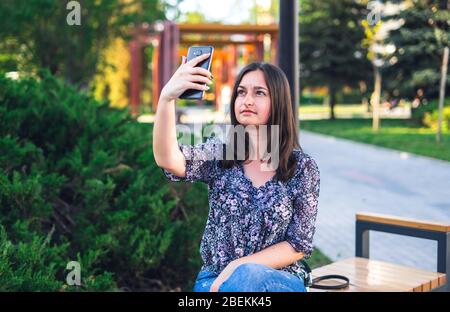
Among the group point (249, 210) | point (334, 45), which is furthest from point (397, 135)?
point (249, 210)

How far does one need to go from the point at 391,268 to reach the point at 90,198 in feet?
6.17

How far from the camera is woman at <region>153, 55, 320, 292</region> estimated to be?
263cm

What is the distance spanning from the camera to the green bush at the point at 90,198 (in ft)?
12.8

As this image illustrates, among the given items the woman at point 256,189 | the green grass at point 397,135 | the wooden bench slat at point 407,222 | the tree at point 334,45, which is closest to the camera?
the woman at point 256,189

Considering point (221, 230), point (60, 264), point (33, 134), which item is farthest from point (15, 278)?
point (33, 134)

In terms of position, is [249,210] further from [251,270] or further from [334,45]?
[334,45]

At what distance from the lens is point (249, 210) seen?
8.67ft

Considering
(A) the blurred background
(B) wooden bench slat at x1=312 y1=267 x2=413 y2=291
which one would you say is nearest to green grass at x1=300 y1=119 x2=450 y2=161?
(A) the blurred background

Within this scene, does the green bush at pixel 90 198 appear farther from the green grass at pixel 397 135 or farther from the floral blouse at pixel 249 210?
the green grass at pixel 397 135

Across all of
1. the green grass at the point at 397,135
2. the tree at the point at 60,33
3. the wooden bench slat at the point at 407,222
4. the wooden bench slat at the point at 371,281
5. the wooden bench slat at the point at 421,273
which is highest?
the tree at the point at 60,33

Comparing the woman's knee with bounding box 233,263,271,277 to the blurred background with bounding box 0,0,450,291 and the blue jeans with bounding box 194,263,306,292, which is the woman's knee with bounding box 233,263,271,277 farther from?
the blurred background with bounding box 0,0,450,291

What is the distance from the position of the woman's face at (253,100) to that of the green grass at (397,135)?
34.5 ft

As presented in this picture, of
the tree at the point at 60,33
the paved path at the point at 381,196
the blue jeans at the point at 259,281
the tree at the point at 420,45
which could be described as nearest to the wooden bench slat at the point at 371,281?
the blue jeans at the point at 259,281
